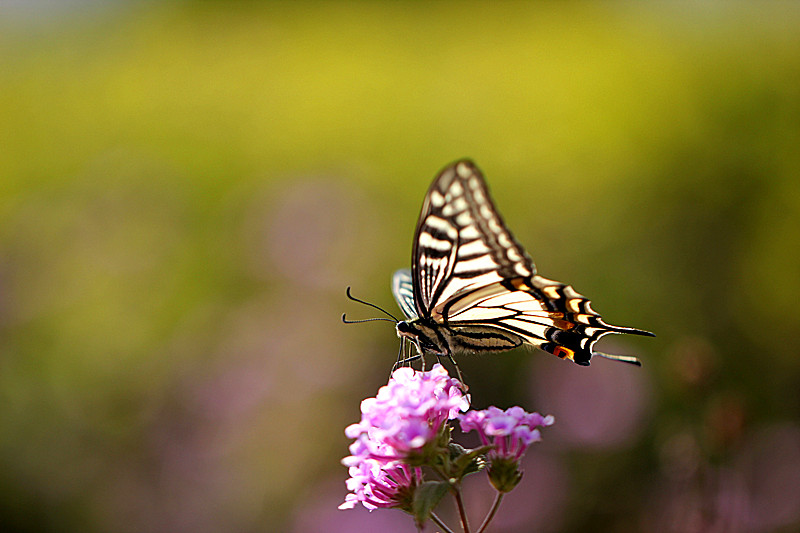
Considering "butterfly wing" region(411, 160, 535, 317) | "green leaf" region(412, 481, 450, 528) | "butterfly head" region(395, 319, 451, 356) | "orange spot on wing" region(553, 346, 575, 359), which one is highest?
"butterfly wing" region(411, 160, 535, 317)

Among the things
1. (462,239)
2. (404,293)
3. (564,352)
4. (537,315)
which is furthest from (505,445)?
(404,293)

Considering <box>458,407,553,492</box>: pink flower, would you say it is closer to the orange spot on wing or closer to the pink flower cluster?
the pink flower cluster

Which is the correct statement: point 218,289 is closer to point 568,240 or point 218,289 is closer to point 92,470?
point 92,470

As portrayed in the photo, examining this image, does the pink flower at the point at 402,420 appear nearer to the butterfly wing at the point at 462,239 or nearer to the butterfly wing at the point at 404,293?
the butterfly wing at the point at 462,239

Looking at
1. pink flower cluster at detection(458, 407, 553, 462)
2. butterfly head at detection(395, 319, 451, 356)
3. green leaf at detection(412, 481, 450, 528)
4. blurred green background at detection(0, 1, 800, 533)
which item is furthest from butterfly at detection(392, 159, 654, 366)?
blurred green background at detection(0, 1, 800, 533)

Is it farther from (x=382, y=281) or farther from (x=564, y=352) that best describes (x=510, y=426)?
(x=382, y=281)

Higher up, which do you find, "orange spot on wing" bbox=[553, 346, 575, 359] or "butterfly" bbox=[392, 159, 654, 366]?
"butterfly" bbox=[392, 159, 654, 366]

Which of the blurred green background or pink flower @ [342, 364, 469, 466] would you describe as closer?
pink flower @ [342, 364, 469, 466]
